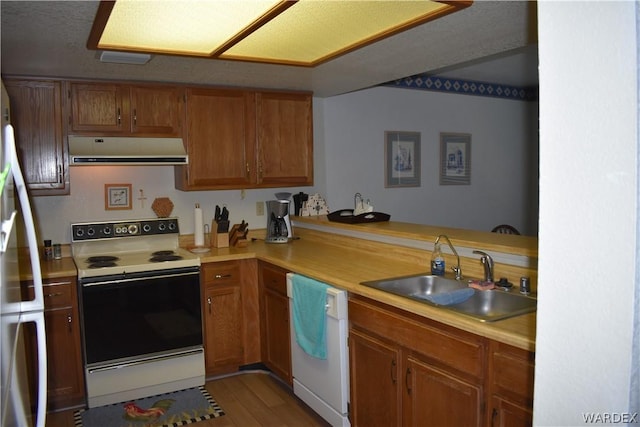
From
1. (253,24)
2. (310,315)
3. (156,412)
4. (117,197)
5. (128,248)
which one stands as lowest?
(156,412)

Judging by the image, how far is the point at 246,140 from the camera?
13.0 feet

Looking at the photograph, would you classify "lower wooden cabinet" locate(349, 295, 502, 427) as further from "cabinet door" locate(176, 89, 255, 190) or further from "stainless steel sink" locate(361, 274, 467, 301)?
"cabinet door" locate(176, 89, 255, 190)

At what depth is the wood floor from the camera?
3.00 meters

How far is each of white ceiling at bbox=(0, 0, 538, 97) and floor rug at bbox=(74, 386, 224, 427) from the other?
213 cm

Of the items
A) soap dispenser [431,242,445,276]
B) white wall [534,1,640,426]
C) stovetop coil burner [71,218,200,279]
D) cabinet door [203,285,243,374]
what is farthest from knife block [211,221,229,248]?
white wall [534,1,640,426]

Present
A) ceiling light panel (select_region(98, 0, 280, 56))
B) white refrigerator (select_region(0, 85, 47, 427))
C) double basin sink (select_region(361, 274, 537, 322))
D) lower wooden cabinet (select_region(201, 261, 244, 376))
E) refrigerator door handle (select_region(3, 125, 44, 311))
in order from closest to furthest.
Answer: white refrigerator (select_region(0, 85, 47, 427)) → refrigerator door handle (select_region(3, 125, 44, 311)) → ceiling light panel (select_region(98, 0, 280, 56)) → double basin sink (select_region(361, 274, 537, 322)) → lower wooden cabinet (select_region(201, 261, 244, 376))

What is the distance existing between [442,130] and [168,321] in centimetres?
350

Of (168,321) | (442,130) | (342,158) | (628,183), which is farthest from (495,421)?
(442,130)

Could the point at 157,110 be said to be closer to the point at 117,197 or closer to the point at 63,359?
the point at 117,197

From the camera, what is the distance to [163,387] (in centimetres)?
344

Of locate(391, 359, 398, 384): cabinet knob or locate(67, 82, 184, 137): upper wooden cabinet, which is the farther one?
locate(67, 82, 184, 137): upper wooden cabinet

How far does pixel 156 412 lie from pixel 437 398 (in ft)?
6.22

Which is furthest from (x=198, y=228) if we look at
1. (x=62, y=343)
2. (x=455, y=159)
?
(x=455, y=159)

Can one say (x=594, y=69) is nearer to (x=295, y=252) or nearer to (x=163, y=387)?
(x=295, y=252)
